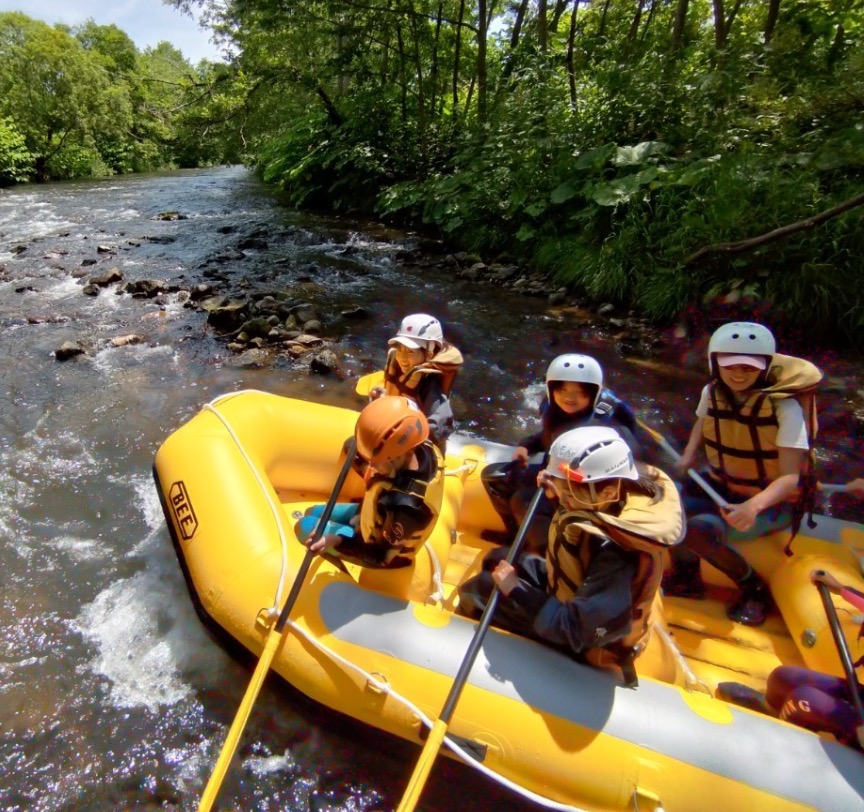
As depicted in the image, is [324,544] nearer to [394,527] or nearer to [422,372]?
[394,527]

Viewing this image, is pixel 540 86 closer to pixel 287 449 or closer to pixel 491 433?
pixel 491 433

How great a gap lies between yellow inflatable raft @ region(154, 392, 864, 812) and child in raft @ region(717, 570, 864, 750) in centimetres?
11

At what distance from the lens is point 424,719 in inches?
83.4

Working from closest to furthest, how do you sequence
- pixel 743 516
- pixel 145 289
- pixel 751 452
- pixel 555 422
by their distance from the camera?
pixel 743 516, pixel 751 452, pixel 555 422, pixel 145 289

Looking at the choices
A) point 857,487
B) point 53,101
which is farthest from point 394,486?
point 53,101

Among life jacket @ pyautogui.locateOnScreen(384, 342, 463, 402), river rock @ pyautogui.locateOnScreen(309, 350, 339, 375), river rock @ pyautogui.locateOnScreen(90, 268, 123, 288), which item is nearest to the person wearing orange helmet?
life jacket @ pyautogui.locateOnScreen(384, 342, 463, 402)

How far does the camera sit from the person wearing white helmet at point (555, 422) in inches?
115

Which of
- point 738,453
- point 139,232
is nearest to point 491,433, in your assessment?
point 738,453

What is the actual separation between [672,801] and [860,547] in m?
1.69

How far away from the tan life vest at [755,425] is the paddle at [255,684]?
194 centimetres

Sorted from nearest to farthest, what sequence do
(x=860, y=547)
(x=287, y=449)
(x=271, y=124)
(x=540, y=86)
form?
(x=860, y=547), (x=287, y=449), (x=540, y=86), (x=271, y=124)

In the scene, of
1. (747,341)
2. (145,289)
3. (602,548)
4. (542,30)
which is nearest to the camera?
(602,548)

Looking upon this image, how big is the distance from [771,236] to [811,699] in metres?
4.76

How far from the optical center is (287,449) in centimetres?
357
